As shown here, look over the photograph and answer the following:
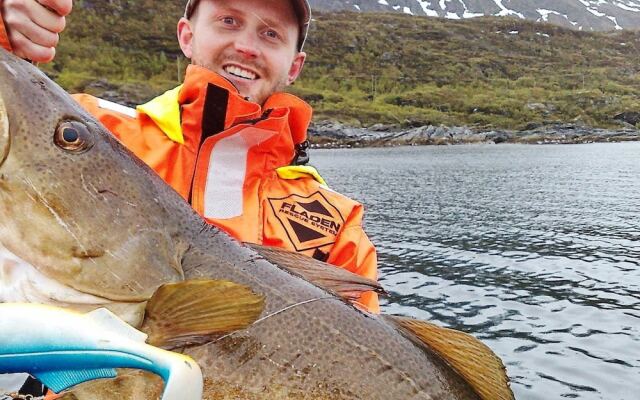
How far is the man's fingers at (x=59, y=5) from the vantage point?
2.93m

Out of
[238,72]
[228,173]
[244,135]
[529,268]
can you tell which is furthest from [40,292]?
[529,268]

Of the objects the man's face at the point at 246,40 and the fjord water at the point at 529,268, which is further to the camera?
the fjord water at the point at 529,268

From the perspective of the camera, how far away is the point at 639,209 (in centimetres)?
2758

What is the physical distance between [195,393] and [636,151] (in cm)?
7176

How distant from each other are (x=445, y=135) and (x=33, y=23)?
9157 centimetres

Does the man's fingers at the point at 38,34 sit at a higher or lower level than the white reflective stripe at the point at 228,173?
higher

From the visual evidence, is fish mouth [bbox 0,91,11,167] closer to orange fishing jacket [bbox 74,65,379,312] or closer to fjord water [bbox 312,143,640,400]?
orange fishing jacket [bbox 74,65,379,312]

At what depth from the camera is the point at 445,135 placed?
91.6 metres

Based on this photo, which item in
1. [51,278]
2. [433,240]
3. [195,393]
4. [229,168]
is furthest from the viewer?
[433,240]

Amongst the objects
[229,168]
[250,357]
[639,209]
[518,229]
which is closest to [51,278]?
[250,357]

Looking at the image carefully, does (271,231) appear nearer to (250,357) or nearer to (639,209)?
(250,357)

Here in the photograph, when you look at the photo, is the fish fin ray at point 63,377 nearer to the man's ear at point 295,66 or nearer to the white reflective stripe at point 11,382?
the man's ear at point 295,66

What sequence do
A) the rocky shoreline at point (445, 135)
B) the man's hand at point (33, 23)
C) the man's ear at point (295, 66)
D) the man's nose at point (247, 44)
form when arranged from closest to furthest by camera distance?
the man's hand at point (33, 23)
the man's nose at point (247, 44)
the man's ear at point (295, 66)
the rocky shoreline at point (445, 135)

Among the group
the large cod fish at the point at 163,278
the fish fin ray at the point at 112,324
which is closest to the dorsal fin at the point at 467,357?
the large cod fish at the point at 163,278
